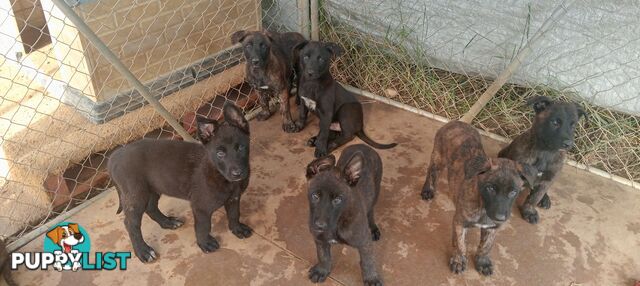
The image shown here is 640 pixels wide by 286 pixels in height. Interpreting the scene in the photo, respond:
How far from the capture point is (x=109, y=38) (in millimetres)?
4863

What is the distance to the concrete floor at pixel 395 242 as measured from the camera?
3781 millimetres

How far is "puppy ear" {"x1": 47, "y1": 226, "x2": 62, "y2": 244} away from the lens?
164 inches

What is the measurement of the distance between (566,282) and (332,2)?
4562mm

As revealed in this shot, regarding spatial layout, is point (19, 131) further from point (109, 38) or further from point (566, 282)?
point (566, 282)

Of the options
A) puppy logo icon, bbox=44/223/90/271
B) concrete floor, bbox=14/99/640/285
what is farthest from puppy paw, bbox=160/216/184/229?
puppy logo icon, bbox=44/223/90/271

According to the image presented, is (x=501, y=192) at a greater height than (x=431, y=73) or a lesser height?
greater

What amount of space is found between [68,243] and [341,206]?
263cm

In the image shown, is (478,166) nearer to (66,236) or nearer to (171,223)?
(171,223)

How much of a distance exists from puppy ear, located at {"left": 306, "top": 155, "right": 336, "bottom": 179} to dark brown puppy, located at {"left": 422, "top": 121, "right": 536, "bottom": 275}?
103 centimetres

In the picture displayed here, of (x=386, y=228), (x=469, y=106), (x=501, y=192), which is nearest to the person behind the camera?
(x=501, y=192)

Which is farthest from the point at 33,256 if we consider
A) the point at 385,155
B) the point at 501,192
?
the point at 501,192

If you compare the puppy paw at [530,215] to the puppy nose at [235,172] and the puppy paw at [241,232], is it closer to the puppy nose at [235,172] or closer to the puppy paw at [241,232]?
the puppy paw at [241,232]

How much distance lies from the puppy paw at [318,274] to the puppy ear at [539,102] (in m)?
2.19

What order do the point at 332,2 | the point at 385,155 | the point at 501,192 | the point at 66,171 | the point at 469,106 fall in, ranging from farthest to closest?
1. the point at 332,2
2. the point at 469,106
3. the point at 385,155
4. the point at 66,171
5. the point at 501,192
